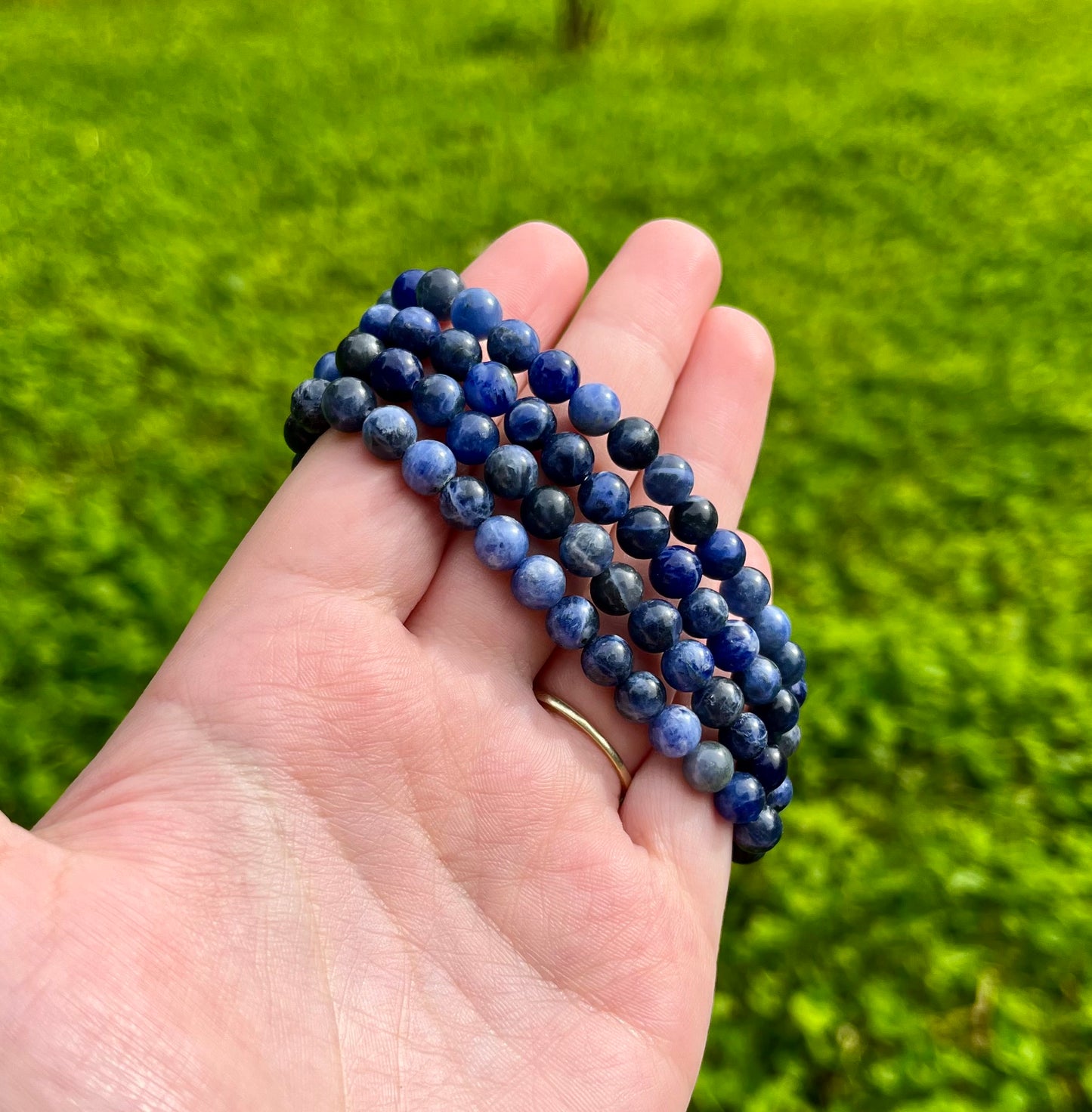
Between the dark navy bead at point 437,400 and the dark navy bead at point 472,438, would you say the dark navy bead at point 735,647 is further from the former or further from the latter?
the dark navy bead at point 437,400

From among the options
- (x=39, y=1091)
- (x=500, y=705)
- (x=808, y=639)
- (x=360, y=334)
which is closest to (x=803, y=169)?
(x=808, y=639)

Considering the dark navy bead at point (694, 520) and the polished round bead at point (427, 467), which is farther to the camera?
the dark navy bead at point (694, 520)

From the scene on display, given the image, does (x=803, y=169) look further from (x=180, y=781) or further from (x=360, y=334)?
(x=180, y=781)

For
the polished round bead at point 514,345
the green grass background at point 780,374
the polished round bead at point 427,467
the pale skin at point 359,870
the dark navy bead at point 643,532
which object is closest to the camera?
the pale skin at point 359,870

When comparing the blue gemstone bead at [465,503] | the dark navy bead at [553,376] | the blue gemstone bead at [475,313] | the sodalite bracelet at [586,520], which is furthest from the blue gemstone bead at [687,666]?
the blue gemstone bead at [475,313]

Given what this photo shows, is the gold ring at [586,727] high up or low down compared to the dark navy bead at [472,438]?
down

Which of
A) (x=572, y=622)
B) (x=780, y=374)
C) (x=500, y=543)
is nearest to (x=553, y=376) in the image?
(x=500, y=543)

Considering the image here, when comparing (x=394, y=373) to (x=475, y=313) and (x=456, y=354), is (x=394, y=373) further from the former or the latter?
(x=475, y=313)
